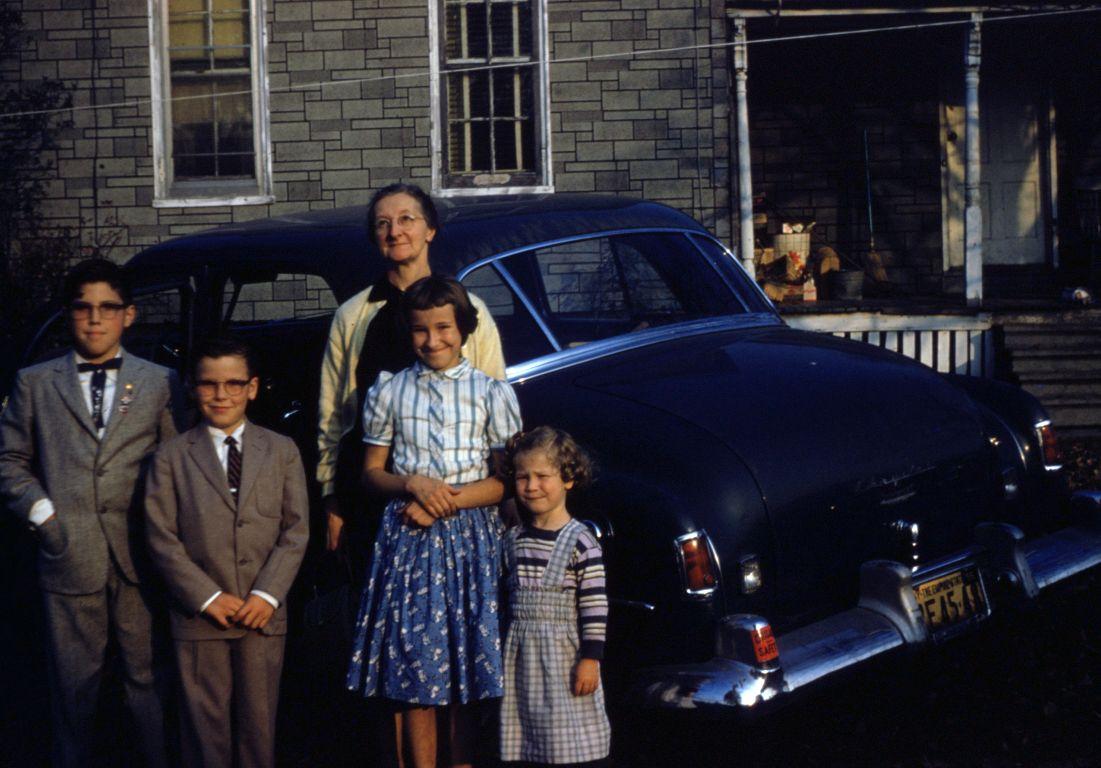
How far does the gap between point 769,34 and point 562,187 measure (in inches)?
114

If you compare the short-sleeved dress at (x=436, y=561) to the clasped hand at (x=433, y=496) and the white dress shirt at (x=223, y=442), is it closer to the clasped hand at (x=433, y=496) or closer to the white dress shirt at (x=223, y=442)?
the clasped hand at (x=433, y=496)

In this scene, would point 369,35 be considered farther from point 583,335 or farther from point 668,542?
point 668,542

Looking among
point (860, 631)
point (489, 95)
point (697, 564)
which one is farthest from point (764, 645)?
point (489, 95)

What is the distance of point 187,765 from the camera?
165 inches

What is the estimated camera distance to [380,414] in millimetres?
4098

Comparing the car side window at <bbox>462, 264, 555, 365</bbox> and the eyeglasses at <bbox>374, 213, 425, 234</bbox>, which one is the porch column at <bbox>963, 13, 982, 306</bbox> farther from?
the eyeglasses at <bbox>374, 213, 425, 234</bbox>

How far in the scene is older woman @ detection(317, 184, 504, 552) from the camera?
4336 millimetres

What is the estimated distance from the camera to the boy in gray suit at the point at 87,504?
14.1 feet

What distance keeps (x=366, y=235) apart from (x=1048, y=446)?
281 centimetres

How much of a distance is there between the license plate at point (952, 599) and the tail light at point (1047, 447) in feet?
3.08

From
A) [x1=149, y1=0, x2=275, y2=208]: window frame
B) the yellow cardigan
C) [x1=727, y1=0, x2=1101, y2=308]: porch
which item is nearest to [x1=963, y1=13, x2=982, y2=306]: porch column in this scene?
[x1=727, y1=0, x2=1101, y2=308]: porch

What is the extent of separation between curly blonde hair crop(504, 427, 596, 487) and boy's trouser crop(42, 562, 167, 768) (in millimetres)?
1394

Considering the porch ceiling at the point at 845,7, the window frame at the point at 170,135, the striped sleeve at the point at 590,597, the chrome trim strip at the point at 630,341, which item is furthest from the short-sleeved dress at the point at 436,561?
the porch ceiling at the point at 845,7

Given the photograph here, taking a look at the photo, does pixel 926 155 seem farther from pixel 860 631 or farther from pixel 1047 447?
pixel 860 631
